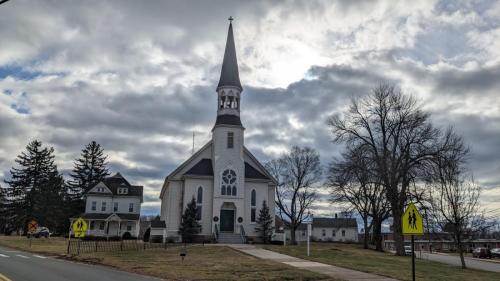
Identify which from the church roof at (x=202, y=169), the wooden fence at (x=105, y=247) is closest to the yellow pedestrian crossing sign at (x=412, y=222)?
the wooden fence at (x=105, y=247)

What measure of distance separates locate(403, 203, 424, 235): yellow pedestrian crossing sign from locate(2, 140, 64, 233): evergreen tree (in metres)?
61.3

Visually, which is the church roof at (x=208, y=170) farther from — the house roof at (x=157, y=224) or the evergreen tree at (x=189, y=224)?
the house roof at (x=157, y=224)

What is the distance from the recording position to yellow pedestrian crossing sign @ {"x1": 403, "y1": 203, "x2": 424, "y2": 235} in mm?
12141

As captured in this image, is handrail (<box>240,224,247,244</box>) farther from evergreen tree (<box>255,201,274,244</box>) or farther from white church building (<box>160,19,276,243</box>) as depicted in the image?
evergreen tree (<box>255,201,274,244</box>)

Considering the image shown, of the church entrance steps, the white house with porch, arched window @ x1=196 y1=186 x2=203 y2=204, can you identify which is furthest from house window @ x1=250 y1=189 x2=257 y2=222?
the white house with porch

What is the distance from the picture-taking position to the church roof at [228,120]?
144 feet

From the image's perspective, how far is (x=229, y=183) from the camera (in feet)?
138

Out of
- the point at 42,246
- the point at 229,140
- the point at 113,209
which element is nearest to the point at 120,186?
the point at 113,209

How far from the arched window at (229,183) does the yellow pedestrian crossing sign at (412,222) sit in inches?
1197

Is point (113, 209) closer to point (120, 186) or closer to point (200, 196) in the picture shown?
point (120, 186)

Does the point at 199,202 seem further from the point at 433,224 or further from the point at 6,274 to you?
the point at 6,274

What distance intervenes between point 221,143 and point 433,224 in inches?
828

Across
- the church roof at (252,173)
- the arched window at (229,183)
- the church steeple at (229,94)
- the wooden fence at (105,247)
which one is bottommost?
the wooden fence at (105,247)

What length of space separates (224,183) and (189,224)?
17.8 feet
